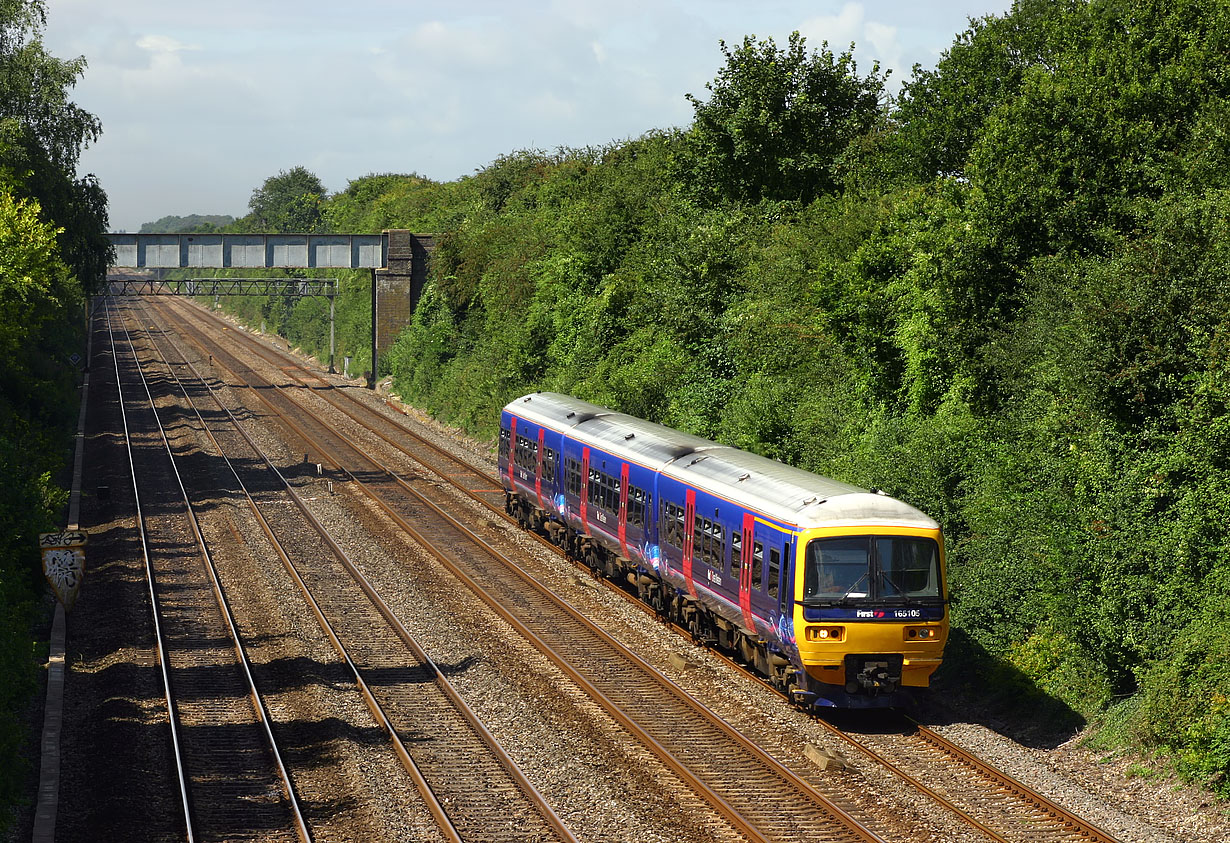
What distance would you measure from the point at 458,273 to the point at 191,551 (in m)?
35.6

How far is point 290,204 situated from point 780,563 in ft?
402

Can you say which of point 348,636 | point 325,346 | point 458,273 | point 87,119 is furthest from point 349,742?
point 325,346

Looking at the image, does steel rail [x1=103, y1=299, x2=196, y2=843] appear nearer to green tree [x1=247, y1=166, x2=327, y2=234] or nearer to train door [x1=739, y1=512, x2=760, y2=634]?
train door [x1=739, y1=512, x2=760, y2=634]

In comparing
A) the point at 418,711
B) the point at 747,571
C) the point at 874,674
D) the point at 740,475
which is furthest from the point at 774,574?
the point at 418,711

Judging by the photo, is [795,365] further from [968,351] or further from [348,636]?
[348,636]

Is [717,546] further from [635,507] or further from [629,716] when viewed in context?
[635,507]

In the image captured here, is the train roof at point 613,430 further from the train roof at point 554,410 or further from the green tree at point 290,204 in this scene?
the green tree at point 290,204

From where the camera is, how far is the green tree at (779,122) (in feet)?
133

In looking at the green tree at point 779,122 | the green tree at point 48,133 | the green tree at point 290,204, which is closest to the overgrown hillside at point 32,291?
the green tree at point 48,133

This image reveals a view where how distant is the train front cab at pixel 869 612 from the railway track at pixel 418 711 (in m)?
4.54

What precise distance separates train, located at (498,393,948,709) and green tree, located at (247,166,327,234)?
101 meters

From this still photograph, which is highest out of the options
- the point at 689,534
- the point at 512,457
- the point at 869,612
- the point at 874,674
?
the point at 689,534

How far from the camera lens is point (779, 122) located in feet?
133

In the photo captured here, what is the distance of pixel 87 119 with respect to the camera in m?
49.7
